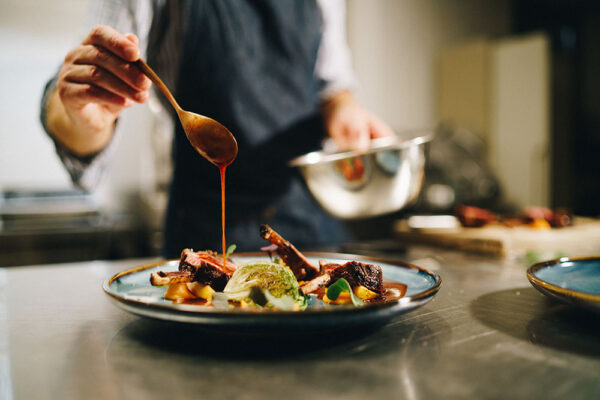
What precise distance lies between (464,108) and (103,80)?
11.9 feet

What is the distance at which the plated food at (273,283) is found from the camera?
510 mm

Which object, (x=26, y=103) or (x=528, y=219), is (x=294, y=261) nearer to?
(x=528, y=219)

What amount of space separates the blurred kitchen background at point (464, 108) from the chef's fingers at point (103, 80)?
2395mm

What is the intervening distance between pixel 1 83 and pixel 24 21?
1142 mm

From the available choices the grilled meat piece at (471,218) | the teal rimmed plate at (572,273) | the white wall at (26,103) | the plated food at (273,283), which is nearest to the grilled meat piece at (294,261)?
the plated food at (273,283)

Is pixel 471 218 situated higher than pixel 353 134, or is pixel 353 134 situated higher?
pixel 353 134

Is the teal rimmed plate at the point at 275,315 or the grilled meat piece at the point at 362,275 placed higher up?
the teal rimmed plate at the point at 275,315

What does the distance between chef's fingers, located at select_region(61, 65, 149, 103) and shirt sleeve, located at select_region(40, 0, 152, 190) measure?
1.15 feet

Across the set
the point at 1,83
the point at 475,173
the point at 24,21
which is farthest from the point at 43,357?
the point at 1,83

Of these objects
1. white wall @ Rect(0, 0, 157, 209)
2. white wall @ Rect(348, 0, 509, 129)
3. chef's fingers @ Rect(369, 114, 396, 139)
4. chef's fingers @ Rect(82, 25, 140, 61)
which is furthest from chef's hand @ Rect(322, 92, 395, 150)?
white wall @ Rect(0, 0, 157, 209)

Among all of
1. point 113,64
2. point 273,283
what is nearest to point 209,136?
point 113,64

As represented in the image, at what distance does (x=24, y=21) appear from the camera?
477 cm

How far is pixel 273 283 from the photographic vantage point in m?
0.52

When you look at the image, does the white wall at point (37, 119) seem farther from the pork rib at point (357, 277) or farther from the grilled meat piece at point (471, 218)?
the pork rib at point (357, 277)
